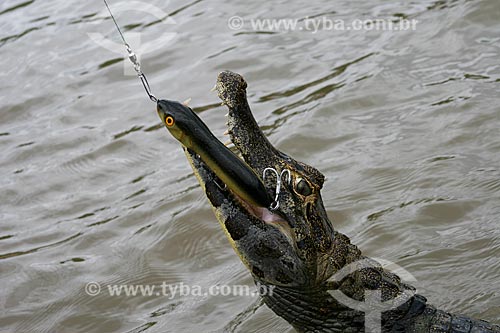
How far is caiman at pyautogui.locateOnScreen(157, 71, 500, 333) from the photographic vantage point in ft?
11.2

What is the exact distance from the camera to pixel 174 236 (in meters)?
5.73

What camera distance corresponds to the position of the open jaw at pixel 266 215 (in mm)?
3443

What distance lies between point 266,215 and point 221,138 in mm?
3232

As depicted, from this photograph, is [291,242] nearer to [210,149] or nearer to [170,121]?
[210,149]

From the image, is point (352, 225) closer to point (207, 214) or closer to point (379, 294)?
point (207, 214)

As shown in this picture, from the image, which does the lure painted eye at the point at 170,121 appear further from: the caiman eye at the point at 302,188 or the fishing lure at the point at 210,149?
the caiman eye at the point at 302,188

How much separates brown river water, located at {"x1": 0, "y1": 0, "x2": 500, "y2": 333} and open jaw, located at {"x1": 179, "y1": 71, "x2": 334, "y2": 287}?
1254mm

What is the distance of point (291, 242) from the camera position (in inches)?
137

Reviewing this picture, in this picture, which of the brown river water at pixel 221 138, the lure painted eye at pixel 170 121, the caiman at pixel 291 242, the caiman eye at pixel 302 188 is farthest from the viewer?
the brown river water at pixel 221 138

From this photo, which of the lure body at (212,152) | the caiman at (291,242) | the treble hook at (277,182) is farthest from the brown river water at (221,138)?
the lure body at (212,152)

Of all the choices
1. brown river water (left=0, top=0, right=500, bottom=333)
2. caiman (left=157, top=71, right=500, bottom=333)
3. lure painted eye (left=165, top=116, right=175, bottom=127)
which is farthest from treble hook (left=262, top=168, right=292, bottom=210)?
brown river water (left=0, top=0, right=500, bottom=333)

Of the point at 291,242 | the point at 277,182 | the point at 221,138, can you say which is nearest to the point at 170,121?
the point at 277,182

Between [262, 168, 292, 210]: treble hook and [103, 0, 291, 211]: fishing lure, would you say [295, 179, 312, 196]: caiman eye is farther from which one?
[103, 0, 291, 211]: fishing lure

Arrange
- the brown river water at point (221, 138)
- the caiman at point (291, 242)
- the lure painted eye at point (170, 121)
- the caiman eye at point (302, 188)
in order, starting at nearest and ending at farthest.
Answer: the lure painted eye at point (170, 121) → the caiman at point (291, 242) → the caiman eye at point (302, 188) → the brown river water at point (221, 138)
